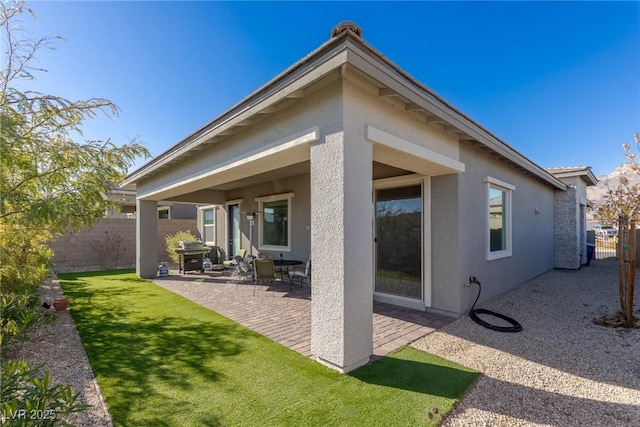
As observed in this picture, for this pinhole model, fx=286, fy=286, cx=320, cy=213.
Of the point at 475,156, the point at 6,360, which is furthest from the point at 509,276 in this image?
the point at 6,360

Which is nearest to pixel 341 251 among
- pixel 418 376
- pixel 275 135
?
pixel 418 376

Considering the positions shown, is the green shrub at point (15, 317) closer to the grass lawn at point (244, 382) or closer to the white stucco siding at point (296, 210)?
the grass lawn at point (244, 382)

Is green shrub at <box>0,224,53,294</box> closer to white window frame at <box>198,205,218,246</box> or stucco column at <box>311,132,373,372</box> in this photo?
stucco column at <box>311,132,373,372</box>

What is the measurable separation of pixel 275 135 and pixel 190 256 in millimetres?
9294

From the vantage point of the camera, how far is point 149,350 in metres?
4.54

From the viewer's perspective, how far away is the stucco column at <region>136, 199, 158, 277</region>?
1127 cm

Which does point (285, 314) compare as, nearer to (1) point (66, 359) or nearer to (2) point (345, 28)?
(1) point (66, 359)

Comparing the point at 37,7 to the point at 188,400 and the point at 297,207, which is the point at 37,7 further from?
the point at 297,207

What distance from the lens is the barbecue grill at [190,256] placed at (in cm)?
1194

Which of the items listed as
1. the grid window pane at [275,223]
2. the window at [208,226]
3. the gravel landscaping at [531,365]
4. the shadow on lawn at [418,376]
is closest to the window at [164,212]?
the window at [208,226]

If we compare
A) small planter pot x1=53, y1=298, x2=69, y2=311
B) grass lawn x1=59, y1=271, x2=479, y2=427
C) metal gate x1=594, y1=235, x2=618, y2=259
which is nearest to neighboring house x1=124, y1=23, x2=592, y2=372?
grass lawn x1=59, y1=271, x2=479, y2=427

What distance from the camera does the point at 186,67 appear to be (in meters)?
9.33

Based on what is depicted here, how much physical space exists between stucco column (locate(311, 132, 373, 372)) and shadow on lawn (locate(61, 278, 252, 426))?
1603 mm

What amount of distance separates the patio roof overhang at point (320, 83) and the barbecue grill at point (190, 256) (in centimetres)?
489
